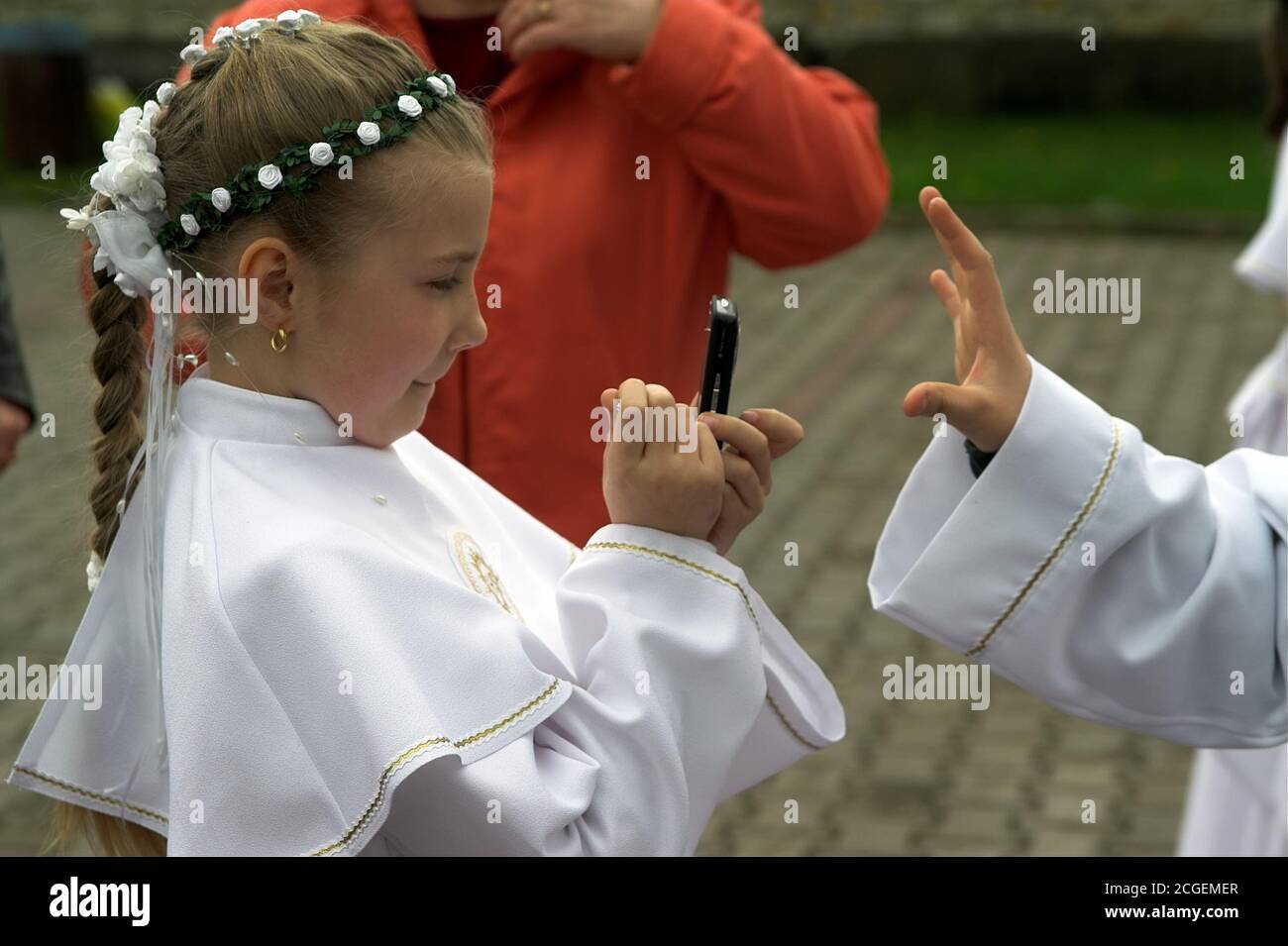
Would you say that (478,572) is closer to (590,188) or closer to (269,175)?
(269,175)

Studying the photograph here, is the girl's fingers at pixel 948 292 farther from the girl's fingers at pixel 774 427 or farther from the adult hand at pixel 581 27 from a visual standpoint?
the adult hand at pixel 581 27

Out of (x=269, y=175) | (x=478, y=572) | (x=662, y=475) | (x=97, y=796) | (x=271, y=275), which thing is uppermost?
(x=269, y=175)

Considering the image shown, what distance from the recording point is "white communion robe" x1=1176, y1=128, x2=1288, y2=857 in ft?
10.2

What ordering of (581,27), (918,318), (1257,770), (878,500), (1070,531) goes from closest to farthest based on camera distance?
1. (1070,531)
2. (581,27)
3. (1257,770)
4. (878,500)
5. (918,318)

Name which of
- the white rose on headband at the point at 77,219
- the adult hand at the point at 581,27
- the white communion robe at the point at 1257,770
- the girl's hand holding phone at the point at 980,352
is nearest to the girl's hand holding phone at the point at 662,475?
the girl's hand holding phone at the point at 980,352

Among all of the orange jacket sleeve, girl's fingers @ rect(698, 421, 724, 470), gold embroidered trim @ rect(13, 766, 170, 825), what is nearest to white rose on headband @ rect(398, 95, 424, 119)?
girl's fingers @ rect(698, 421, 724, 470)

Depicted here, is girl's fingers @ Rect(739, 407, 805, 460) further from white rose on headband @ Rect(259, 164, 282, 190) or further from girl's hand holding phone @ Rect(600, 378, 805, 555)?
white rose on headband @ Rect(259, 164, 282, 190)

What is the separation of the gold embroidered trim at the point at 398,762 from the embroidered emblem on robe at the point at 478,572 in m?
0.22

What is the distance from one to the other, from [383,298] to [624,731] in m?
0.53

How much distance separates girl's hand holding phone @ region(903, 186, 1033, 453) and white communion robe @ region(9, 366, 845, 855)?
1.09ft

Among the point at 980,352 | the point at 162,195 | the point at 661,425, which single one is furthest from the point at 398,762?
the point at 980,352

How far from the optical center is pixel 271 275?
1.96 meters

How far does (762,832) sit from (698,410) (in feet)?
8.37

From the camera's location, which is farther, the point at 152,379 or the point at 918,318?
the point at 918,318
